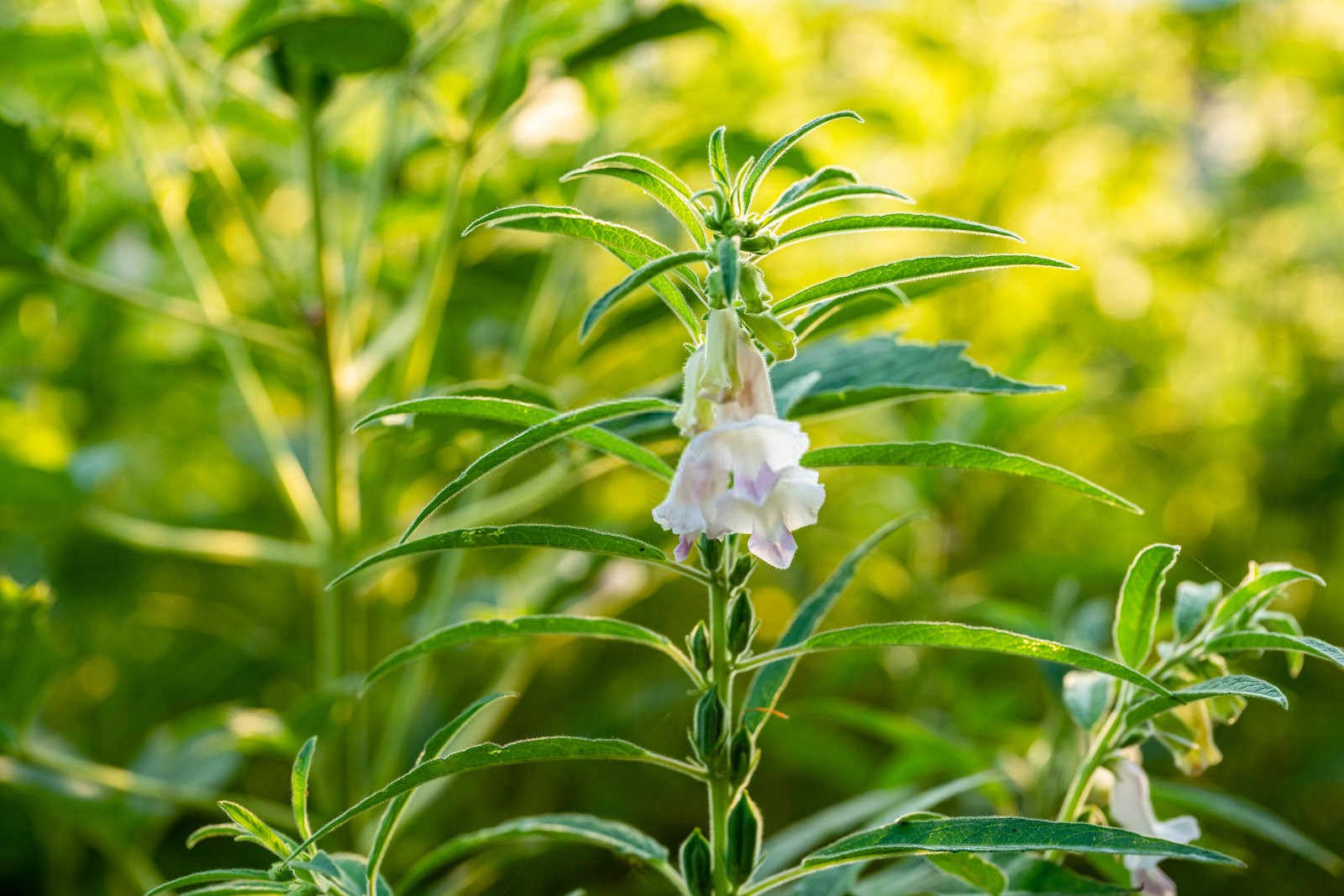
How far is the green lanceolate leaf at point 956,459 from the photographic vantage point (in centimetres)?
45

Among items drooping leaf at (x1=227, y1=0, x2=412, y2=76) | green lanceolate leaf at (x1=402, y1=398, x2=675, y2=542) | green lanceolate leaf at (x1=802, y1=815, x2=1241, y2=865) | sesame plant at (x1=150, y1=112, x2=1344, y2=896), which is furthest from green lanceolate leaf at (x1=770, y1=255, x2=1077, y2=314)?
drooping leaf at (x1=227, y1=0, x2=412, y2=76)

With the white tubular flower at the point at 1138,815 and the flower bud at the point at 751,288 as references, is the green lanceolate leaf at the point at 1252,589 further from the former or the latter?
the flower bud at the point at 751,288

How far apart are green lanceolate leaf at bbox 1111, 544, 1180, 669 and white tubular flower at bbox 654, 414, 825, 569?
0.20 m

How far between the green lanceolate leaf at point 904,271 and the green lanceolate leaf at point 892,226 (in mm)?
11

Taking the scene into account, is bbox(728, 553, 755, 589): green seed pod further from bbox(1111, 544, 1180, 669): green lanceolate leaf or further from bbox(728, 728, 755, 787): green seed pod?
bbox(1111, 544, 1180, 669): green lanceolate leaf

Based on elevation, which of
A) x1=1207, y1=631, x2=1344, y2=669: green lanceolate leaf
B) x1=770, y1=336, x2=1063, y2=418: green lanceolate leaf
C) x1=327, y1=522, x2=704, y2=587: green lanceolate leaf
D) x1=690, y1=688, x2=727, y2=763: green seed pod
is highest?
x1=770, y1=336, x2=1063, y2=418: green lanceolate leaf

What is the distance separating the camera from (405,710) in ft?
3.30

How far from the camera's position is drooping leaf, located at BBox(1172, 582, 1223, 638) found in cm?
62

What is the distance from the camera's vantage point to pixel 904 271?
46 centimetres

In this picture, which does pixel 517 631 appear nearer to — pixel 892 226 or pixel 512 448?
pixel 512 448

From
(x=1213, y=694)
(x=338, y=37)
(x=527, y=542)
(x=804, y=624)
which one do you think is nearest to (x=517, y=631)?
(x=527, y=542)

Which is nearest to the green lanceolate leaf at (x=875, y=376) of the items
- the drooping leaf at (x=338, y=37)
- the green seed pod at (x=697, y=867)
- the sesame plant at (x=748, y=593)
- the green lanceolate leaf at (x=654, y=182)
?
the sesame plant at (x=748, y=593)

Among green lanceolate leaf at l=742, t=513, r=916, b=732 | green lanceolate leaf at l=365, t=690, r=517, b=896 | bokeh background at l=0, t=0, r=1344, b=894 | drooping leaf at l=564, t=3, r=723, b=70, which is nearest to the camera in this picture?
green lanceolate leaf at l=365, t=690, r=517, b=896

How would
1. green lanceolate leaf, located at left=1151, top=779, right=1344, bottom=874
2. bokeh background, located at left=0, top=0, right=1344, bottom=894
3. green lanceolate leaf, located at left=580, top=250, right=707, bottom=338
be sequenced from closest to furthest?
1. green lanceolate leaf, located at left=580, top=250, right=707, bottom=338
2. green lanceolate leaf, located at left=1151, top=779, right=1344, bottom=874
3. bokeh background, located at left=0, top=0, right=1344, bottom=894
